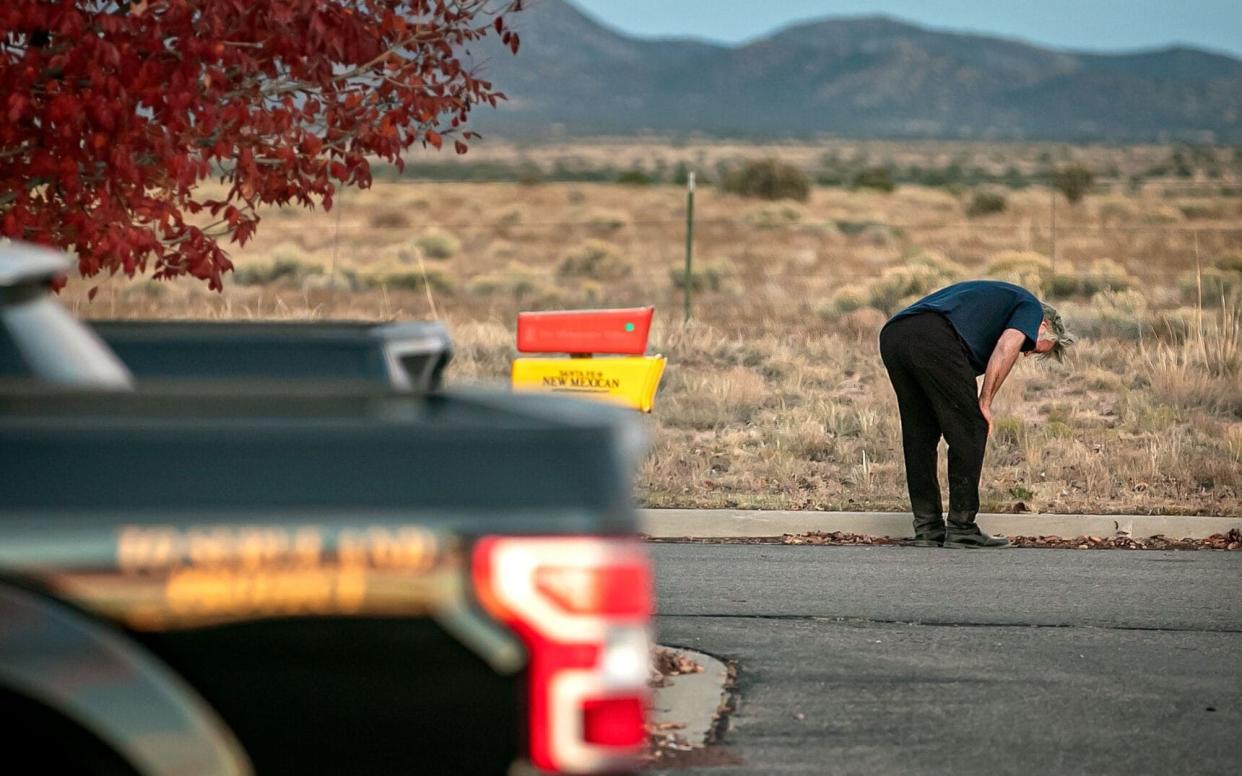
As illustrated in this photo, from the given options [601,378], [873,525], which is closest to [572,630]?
[601,378]

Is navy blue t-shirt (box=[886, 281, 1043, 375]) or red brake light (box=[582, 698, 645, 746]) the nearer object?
red brake light (box=[582, 698, 645, 746])

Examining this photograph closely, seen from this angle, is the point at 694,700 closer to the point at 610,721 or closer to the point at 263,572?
the point at 610,721

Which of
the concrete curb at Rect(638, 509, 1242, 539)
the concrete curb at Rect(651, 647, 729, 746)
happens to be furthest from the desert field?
the concrete curb at Rect(651, 647, 729, 746)

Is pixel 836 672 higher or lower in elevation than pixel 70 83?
lower

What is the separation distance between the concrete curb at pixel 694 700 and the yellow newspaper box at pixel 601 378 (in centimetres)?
216

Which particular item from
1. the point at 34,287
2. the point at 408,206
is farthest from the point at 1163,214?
the point at 34,287

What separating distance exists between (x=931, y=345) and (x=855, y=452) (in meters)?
3.61

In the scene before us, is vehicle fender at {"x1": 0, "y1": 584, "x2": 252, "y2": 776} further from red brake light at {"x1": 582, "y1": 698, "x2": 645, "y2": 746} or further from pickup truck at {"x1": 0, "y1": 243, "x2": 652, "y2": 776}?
red brake light at {"x1": 582, "y1": 698, "x2": 645, "y2": 746}

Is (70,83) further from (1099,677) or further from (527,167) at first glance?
(527,167)

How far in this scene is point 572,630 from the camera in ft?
9.19

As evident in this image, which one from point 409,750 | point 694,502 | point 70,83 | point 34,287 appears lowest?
point 694,502

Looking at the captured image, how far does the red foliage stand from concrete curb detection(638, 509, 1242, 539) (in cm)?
330

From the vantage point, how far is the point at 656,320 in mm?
22734

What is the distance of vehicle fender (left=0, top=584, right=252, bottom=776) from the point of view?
2730 mm
